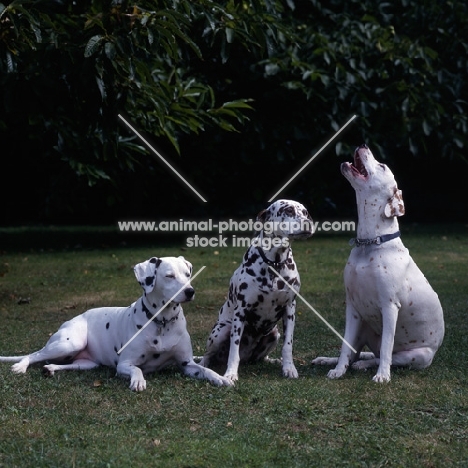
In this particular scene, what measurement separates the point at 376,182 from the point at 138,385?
93.1 inches

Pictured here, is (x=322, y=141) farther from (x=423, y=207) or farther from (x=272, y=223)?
(x=272, y=223)

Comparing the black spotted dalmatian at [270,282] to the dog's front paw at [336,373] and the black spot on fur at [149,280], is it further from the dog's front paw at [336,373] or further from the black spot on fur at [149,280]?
the black spot on fur at [149,280]

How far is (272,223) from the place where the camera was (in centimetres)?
696

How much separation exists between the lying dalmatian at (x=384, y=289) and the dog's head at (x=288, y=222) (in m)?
0.44

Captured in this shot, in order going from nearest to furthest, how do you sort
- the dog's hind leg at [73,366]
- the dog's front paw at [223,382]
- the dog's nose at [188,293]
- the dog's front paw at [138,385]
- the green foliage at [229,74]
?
the dog's front paw at [138,385] → the dog's front paw at [223,382] → the dog's nose at [188,293] → the dog's hind leg at [73,366] → the green foliage at [229,74]

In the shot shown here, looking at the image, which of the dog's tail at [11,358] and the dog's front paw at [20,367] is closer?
the dog's front paw at [20,367]

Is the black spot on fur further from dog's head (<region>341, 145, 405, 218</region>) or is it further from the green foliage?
the green foliage

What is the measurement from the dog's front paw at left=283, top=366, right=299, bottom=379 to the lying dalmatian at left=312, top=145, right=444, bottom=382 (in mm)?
286

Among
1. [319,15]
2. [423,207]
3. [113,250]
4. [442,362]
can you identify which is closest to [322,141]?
[319,15]

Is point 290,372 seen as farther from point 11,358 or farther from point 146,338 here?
point 11,358

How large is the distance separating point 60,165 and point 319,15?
598 centimetres

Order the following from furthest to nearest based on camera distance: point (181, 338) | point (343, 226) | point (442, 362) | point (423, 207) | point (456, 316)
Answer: point (423, 207) < point (343, 226) < point (456, 316) < point (442, 362) < point (181, 338)

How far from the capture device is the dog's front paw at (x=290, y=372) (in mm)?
6877

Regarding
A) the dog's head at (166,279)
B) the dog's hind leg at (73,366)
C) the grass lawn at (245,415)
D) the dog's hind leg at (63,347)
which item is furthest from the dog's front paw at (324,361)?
the dog's hind leg at (63,347)
